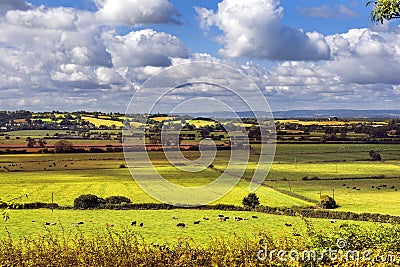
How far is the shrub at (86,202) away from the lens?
51.7 metres

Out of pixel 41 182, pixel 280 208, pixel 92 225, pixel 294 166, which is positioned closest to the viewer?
pixel 92 225

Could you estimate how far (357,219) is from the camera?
45.4 metres

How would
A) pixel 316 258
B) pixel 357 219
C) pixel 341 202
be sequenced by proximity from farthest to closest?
pixel 341 202, pixel 357 219, pixel 316 258

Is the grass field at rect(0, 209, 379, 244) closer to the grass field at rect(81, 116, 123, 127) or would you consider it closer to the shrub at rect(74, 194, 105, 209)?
the shrub at rect(74, 194, 105, 209)

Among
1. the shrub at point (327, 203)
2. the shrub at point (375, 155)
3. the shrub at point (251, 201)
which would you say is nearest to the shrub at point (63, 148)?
the shrub at point (251, 201)

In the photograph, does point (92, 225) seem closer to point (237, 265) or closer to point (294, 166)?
point (237, 265)

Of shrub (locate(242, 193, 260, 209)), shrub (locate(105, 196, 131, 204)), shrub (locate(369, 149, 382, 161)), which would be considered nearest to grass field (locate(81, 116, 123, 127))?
shrub (locate(369, 149, 382, 161))

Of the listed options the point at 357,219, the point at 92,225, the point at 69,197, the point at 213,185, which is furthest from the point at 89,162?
the point at 357,219

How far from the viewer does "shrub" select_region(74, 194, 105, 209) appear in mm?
51656


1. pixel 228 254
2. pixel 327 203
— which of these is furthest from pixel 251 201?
pixel 228 254

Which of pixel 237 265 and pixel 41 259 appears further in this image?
pixel 41 259

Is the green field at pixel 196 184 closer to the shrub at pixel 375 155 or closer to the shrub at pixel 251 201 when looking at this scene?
the shrub at pixel 375 155

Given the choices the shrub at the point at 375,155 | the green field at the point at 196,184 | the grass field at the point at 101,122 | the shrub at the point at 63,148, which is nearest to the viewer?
the green field at the point at 196,184

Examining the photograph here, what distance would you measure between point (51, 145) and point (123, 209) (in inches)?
2144
